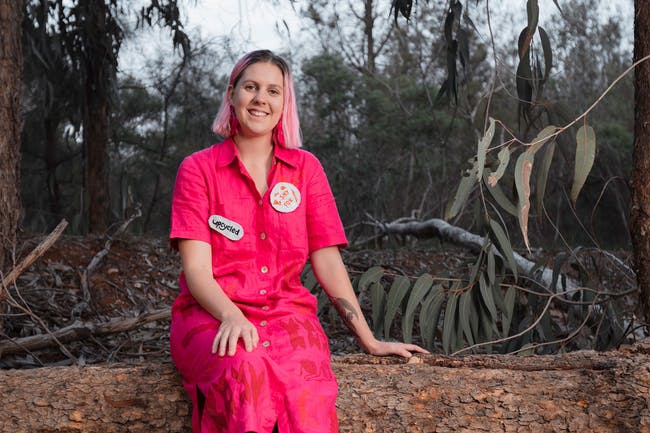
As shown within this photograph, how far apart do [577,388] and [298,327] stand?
67 cm

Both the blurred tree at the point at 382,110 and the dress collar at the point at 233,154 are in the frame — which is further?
the blurred tree at the point at 382,110

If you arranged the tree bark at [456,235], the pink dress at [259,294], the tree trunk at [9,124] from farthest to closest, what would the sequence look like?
the tree bark at [456,235], the tree trunk at [9,124], the pink dress at [259,294]

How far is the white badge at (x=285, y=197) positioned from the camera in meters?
2.01

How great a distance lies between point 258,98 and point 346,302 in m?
0.58

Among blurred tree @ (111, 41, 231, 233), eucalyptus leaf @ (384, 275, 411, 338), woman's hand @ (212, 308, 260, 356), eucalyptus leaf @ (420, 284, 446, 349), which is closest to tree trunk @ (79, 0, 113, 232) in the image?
blurred tree @ (111, 41, 231, 233)

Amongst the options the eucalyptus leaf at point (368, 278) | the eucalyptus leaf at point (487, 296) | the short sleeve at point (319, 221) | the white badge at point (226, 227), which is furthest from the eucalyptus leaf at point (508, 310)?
the white badge at point (226, 227)

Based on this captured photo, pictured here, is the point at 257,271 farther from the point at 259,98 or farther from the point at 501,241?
the point at 501,241

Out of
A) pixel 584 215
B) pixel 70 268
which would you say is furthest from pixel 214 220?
pixel 584 215

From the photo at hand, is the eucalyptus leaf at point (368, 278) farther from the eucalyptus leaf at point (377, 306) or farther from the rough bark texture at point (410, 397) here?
the rough bark texture at point (410, 397)

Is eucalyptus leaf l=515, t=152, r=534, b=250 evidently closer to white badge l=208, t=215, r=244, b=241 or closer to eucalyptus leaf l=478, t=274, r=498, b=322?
white badge l=208, t=215, r=244, b=241

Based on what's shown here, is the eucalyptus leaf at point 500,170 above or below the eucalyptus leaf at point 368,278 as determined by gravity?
above

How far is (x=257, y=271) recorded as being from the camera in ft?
6.46

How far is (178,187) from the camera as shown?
1.99m

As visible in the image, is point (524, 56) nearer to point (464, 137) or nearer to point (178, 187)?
point (178, 187)
